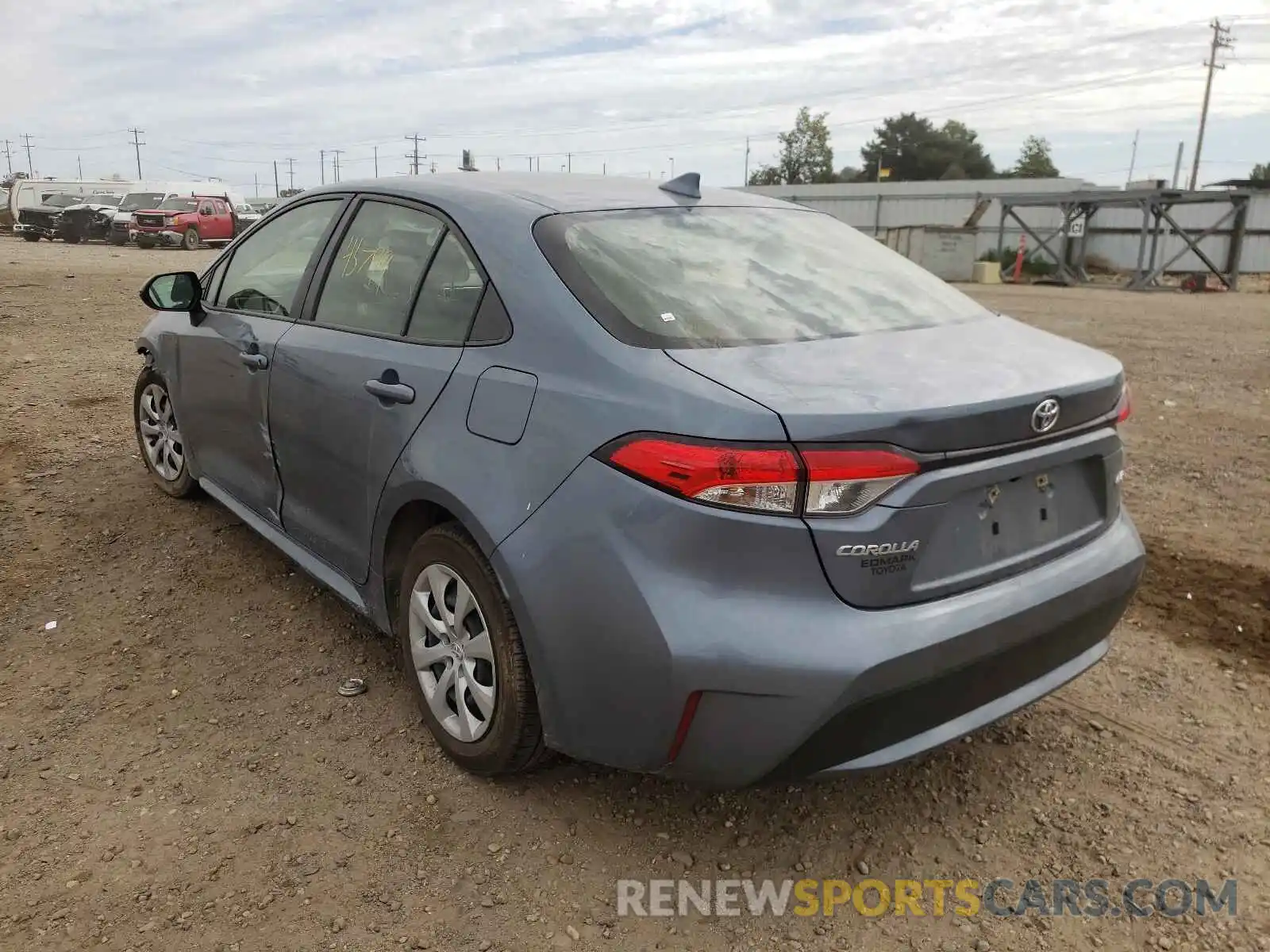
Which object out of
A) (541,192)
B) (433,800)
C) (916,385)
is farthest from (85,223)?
(916,385)

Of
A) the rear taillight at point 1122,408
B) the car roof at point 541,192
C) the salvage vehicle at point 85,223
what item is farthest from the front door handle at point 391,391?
the salvage vehicle at point 85,223

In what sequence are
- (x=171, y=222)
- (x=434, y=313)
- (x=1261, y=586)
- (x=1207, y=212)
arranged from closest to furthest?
(x=434, y=313) < (x=1261, y=586) < (x=171, y=222) < (x=1207, y=212)

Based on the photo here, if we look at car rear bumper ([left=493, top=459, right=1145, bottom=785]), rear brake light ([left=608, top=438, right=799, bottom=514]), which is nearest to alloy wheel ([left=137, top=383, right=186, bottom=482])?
car rear bumper ([left=493, top=459, right=1145, bottom=785])

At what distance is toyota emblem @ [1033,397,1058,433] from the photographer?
224 centimetres

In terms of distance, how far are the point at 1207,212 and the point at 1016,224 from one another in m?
5.52

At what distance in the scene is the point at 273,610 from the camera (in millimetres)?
3803

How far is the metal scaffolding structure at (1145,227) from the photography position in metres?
24.6

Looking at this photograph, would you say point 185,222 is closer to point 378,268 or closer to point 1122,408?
point 378,268

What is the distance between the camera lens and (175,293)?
4148 mm

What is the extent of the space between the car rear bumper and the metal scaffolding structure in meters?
26.0

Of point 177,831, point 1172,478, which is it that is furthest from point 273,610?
point 1172,478

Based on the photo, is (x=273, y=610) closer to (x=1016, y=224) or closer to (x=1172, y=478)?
(x=1172, y=478)

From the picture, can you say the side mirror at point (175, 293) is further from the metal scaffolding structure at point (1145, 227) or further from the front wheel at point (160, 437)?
the metal scaffolding structure at point (1145, 227)

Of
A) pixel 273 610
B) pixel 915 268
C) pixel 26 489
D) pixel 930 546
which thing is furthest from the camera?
pixel 26 489
